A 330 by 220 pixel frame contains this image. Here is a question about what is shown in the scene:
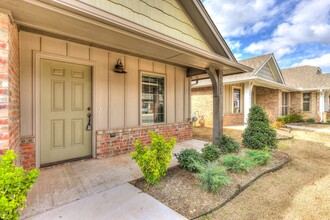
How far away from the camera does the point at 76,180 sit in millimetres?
2904

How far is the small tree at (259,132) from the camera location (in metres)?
5.00

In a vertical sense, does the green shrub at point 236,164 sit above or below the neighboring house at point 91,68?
below

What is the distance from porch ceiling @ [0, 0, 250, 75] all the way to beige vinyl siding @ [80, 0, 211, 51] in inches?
25.3

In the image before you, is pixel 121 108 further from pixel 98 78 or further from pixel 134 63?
pixel 134 63

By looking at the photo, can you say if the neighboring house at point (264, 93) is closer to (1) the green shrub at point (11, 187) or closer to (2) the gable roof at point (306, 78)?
(2) the gable roof at point (306, 78)

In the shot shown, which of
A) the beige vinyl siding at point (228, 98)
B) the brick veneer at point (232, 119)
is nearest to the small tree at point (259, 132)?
the brick veneer at point (232, 119)

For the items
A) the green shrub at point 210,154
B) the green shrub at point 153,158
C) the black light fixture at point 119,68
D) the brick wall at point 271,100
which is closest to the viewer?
the green shrub at point 153,158

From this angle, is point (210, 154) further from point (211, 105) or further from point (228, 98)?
point (228, 98)

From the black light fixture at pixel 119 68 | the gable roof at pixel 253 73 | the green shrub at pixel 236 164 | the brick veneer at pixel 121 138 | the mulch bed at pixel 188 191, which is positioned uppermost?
the gable roof at pixel 253 73

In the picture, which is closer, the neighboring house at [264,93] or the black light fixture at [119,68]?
the black light fixture at [119,68]

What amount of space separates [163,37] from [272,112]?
11945 mm

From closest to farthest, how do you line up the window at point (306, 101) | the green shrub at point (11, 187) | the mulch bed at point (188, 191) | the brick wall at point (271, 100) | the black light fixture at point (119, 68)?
the green shrub at point (11, 187), the mulch bed at point (188, 191), the black light fixture at point (119, 68), the brick wall at point (271, 100), the window at point (306, 101)

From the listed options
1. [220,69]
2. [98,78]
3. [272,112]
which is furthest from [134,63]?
[272,112]

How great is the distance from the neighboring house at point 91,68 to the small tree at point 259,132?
1.58 meters
